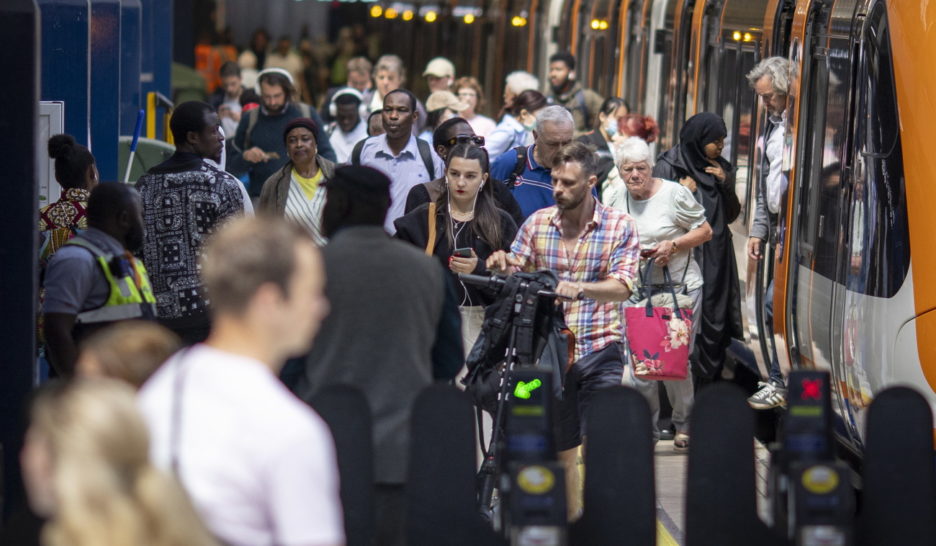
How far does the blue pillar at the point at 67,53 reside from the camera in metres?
8.64

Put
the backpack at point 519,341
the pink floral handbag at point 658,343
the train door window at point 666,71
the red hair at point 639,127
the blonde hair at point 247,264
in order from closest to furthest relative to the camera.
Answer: the blonde hair at point 247,264 < the backpack at point 519,341 < the pink floral handbag at point 658,343 < the red hair at point 639,127 < the train door window at point 666,71

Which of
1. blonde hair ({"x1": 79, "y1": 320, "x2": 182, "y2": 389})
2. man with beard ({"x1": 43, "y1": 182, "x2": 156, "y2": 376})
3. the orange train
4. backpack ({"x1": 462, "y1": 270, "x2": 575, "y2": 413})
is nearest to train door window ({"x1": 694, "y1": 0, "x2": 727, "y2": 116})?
the orange train

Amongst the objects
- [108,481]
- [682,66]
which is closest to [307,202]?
[682,66]

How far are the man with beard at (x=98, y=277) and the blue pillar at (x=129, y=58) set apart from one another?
6.69 m

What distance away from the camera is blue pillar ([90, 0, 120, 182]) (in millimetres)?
9992

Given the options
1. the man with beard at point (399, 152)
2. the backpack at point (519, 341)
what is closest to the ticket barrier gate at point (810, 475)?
the backpack at point (519, 341)

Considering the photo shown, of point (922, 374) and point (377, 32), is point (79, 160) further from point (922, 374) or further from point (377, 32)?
point (377, 32)

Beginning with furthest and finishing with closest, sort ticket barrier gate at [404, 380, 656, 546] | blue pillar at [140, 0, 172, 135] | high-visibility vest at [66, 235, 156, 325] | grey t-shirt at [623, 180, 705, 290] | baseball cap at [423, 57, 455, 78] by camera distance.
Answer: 1. blue pillar at [140, 0, 172, 135]
2. baseball cap at [423, 57, 455, 78]
3. grey t-shirt at [623, 180, 705, 290]
4. high-visibility vest at [66, 235, 156, 325]
5. ticket barrier gate at [404, 380, 656, 546]

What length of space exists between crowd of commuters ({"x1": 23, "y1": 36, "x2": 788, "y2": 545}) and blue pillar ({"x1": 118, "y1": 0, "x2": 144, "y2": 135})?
119 centimetres

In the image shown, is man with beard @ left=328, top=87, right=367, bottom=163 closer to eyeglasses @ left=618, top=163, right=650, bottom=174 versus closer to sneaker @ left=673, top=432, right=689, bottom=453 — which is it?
sneaker @ left=673, top=432, right=689, bottom=453

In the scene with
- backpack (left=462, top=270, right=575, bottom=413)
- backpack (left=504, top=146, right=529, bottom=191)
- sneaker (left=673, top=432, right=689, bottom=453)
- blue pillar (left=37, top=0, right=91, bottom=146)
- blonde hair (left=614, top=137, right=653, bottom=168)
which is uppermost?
blue pillar (left=37, top=0, right=91, bottom=146)

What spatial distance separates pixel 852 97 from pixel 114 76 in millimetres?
4695

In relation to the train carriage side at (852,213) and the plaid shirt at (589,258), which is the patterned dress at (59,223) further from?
the train carriage side at (852,213)

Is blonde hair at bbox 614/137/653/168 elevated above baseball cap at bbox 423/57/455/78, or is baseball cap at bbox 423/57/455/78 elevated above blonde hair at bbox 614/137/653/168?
baseball cap at bbox 423/57/455/78
